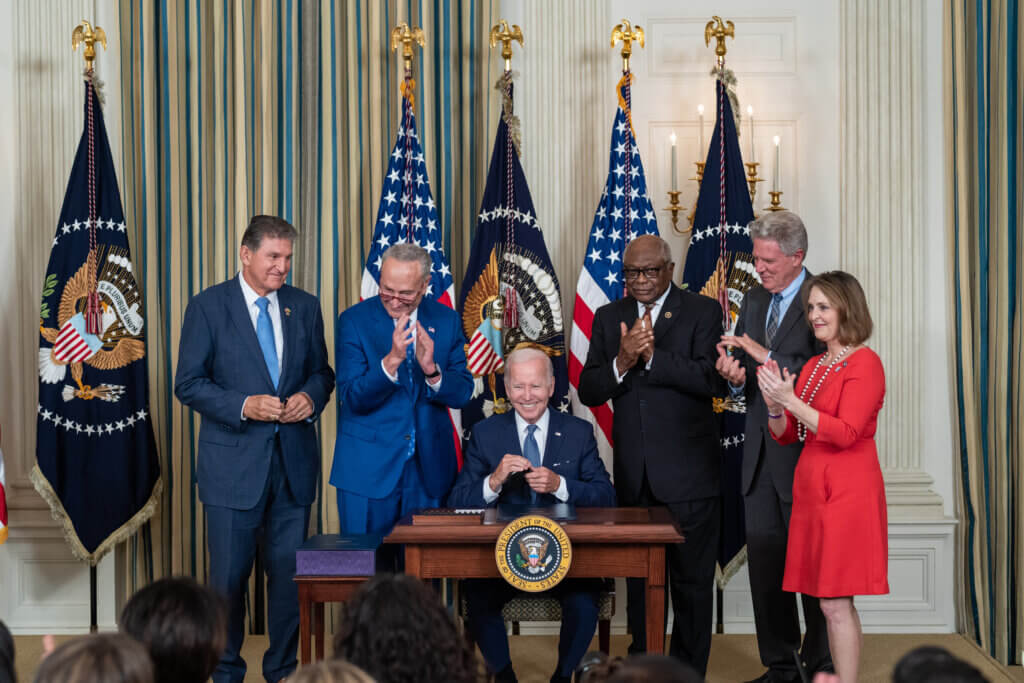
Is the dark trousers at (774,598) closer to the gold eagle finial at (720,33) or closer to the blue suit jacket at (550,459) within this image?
the blue suit jacket at (550,459)

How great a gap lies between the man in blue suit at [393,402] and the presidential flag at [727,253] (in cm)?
155

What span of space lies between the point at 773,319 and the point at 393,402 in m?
1.53

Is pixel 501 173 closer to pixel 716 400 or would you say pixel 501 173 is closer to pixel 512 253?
pixel 512 253

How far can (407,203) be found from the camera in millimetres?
5223

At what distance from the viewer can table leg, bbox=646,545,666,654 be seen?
360 centimetres

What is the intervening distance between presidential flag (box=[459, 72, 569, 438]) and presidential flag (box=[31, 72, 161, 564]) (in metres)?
1.64

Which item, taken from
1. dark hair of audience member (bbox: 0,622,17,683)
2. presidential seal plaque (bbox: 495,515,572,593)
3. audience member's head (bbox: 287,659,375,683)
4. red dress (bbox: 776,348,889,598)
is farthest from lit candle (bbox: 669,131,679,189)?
audience member's head (bbox: 287,659,375,683)

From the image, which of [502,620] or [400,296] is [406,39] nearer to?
[400,296]

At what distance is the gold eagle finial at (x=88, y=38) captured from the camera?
5.01 m

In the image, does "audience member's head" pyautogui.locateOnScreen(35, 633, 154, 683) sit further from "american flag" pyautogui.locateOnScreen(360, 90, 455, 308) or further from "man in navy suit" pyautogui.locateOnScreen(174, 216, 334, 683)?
"american flag" pyautogui.locateOnScreen(360, 90, 455, 308)

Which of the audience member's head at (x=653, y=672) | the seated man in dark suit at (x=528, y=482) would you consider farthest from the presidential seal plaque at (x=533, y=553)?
the audience member's head at (x=653, y=672)

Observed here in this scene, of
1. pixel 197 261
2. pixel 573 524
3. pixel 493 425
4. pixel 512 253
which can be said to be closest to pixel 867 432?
pixel 573 524

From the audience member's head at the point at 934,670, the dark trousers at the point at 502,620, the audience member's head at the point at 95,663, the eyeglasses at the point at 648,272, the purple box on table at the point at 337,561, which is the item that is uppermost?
the eyeglasses at the point at 648,272

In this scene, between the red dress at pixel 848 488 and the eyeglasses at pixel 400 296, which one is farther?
the eyeglasses at pixel 400 296
